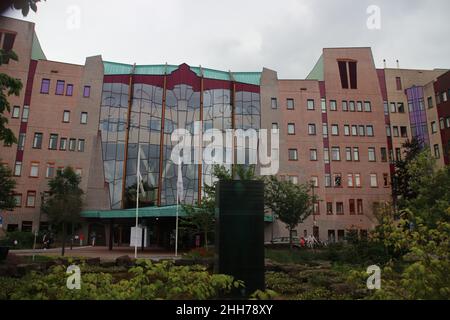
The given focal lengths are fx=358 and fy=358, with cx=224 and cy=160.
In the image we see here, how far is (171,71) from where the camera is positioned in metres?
47.5

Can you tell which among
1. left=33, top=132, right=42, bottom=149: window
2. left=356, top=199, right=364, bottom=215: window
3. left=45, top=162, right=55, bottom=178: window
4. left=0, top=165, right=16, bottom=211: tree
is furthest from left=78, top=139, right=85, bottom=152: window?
left=356, top=199, right=364, bottom=215: window

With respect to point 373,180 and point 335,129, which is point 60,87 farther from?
point 373,180

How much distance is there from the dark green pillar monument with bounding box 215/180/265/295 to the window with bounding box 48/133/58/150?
38460 mm

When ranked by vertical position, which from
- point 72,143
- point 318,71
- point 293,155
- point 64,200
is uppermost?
point 318,71

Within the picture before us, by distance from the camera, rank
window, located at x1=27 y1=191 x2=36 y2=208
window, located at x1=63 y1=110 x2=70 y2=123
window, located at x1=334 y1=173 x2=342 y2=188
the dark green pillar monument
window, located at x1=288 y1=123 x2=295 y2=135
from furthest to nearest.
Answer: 1. window, located at x1=288 y1=123 x2=295 y2=135
2. window, located at x1=334 y1=173 x2=342 y2=188
3. window, located at x1=63 y1=110 x2=70 y2=123
4. window, located at x1=27 y1=191 x2=36 y2=208
5. the dark green pillar monument

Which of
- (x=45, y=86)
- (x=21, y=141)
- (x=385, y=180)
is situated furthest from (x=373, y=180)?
(x=21, y=141)

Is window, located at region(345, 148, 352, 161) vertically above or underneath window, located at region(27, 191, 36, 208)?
above

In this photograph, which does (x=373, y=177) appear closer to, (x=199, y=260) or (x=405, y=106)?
(x=405, y=106)

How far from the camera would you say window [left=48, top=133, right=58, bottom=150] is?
140 feet

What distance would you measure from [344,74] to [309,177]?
1528cm

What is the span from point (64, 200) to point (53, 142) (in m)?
10.7

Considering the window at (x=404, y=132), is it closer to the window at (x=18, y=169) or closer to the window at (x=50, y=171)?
the window at (x=50, y=171)

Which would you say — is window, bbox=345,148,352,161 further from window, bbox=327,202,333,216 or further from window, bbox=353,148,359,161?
window, bbox=327,202,333,216

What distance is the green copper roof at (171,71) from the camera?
155 feet
